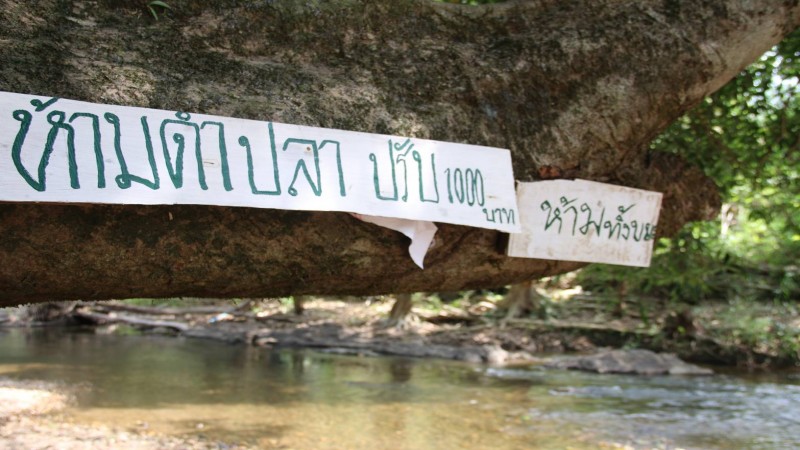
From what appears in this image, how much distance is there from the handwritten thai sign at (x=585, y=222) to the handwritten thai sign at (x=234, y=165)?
179 millimetres

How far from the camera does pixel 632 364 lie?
11.9 meters

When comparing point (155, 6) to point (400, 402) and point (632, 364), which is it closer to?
point (400, 402)

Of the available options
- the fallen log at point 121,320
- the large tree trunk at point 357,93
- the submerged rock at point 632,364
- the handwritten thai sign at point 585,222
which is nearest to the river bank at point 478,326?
the fallen log at point 121,320

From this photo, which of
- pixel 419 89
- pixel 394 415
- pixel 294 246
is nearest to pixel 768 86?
pixel 419 89

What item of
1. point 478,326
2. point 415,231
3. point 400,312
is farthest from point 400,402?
point 415,231

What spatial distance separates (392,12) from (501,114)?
0.56m

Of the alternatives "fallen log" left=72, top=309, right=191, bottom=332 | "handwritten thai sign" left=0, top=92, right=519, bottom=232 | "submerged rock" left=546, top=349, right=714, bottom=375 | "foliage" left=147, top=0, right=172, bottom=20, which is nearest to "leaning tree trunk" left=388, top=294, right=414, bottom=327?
"submerged rock" left=546, top=349, right=714, bottom=375

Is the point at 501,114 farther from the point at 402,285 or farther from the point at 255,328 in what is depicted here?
the point at 255,328

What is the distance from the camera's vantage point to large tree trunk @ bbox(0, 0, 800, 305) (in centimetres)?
208

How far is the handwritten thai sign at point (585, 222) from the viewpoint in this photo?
113 inches

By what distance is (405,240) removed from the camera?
259 cm

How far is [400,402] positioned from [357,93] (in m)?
7.22

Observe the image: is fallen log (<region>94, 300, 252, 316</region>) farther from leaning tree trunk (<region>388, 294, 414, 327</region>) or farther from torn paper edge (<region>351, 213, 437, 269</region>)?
torn paper edge (<region>351, 213, 437, 269</region>)

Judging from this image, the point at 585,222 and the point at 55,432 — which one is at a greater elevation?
the point at 585,222
